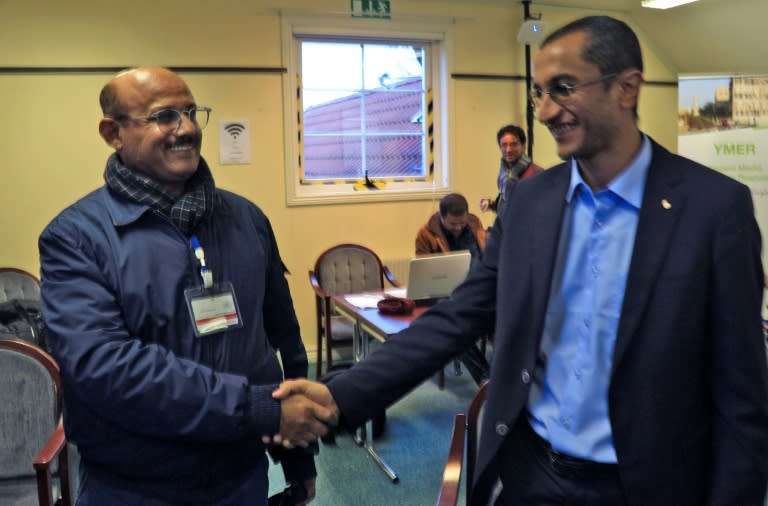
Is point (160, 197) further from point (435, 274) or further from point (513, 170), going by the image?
point (513, 170)

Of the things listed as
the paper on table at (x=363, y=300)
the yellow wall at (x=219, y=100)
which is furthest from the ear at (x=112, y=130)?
the yellow wall at (x=219, y=100)

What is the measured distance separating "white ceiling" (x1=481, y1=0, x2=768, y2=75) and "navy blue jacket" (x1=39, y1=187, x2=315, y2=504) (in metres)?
5.01

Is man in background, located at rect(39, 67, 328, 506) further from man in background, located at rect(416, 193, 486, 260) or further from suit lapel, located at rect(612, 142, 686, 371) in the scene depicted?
man in background, located at rect(416, 193, 486, 260)

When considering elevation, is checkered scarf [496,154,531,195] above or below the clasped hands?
above

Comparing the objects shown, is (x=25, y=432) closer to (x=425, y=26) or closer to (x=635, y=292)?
(x=635, y=292)

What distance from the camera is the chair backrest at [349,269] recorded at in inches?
187

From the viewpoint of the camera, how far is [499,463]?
4.53ft

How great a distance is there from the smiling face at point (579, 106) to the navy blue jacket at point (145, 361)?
0.79m

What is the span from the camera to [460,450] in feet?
5.86

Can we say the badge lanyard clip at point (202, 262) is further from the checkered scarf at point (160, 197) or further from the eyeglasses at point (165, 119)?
the eyeglasses at point (165, 119)

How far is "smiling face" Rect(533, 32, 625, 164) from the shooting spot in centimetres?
123

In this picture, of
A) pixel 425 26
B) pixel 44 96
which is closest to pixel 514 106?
pixel 425 26

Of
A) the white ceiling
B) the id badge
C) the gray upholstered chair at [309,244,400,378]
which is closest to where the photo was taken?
the id badge

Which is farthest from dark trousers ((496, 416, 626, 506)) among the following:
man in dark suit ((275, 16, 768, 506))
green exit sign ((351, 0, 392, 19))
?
green exit sign ((351, 0, 392, 19))
